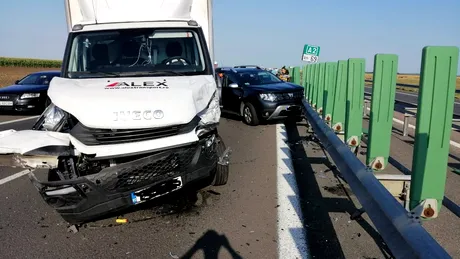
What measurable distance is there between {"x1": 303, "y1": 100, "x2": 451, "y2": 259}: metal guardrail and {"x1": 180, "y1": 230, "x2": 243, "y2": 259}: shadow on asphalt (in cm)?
125

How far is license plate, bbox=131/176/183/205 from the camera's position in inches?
145

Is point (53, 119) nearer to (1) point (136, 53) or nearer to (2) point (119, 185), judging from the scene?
(2) point (119, 185)

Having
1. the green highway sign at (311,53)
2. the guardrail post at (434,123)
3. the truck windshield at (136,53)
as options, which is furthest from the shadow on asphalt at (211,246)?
the green highway sign at (311,53)

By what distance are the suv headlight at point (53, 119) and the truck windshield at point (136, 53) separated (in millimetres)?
1003

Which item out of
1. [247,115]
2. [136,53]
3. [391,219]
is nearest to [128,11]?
[136,53]

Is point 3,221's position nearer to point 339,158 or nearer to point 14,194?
point 14,194

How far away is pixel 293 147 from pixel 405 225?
220 inches

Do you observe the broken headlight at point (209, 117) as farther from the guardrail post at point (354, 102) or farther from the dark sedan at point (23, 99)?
the dark sedan at point (23, 99)

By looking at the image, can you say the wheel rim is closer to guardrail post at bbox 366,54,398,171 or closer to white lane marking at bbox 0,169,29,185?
white lane marking at bbox 0,169,29,185

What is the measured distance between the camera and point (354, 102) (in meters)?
5.29

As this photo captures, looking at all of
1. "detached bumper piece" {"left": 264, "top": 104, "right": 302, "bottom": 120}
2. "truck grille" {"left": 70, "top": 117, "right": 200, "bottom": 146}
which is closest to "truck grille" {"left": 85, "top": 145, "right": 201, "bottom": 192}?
"truck grille" {"left": 70, "top": 117, "right": 200, "bottom": 146}

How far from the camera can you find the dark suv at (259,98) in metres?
10.9

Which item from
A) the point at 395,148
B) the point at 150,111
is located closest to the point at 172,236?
the point at 150,111

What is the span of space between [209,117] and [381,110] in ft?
6.11
